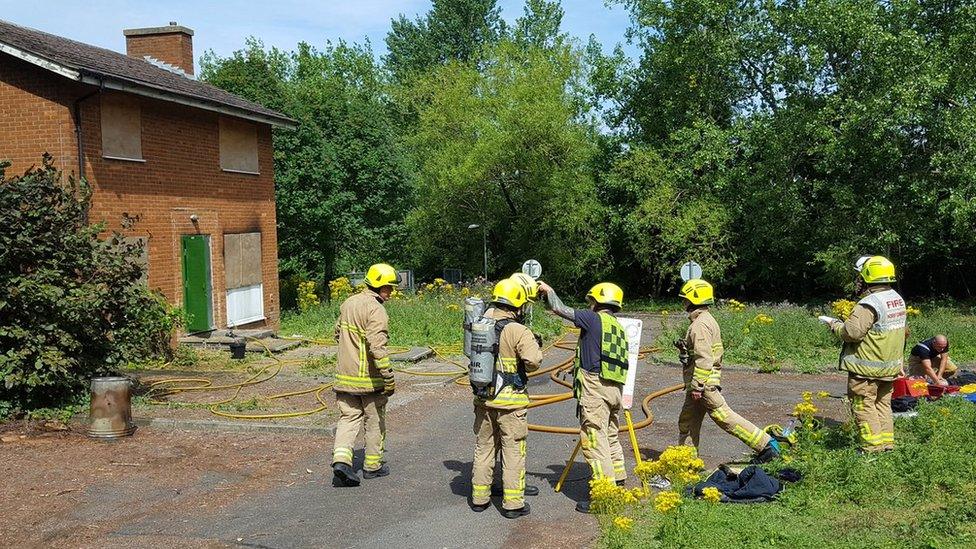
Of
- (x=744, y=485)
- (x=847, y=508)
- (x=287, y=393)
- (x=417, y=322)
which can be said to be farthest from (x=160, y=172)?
(x=847, y=508)

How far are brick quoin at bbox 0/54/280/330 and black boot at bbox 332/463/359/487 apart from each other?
5951 mm

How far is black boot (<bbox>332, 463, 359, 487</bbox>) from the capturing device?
802 centimetres

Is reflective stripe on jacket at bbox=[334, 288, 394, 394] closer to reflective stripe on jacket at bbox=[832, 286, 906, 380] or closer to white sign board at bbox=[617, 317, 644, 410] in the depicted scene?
white sign board at bbox=[617, 317, 644, 410]

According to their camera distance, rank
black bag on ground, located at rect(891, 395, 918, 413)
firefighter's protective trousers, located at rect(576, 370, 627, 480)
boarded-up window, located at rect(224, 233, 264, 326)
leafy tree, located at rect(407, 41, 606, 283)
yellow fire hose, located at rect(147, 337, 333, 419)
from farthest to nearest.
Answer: leafy tree, located at rect(407, 41, 606, 283) → boarded-up window, located at rect(224, 233, 264, 326) → yellow fire hose, located at rect(147, 337, 333, 419) → black bag on ground, located at rect(891, 395, 918, 413) → firefighter's protective trousers, located at rect(576, 370, 627, 480)

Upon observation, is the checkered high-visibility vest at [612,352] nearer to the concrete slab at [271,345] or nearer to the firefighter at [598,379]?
the firefighter at [598,379]

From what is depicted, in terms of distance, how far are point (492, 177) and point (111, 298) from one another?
2508 centimetres

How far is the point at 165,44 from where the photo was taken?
2158 cm

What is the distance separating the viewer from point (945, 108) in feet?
80.0

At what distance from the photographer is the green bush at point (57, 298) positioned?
34.6ft

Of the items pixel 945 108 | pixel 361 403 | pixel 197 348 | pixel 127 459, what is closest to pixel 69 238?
pixel 127 459

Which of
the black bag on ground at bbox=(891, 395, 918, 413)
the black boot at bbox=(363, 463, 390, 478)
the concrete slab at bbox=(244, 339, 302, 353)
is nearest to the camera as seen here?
the black boot at bbox=(363, 463, 390, 478)

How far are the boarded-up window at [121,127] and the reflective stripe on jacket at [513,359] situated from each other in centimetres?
1153

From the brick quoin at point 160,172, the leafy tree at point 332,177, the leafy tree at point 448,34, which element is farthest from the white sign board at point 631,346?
the leafy tree at point 448,34

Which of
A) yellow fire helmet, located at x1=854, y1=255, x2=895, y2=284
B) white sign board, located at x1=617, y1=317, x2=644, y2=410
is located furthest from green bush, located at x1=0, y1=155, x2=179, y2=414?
yellow fire helmet, located at x1=854, y1=255, x2=895, y2=284
